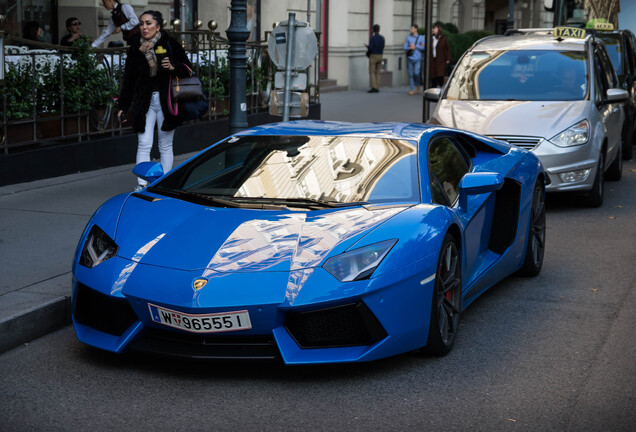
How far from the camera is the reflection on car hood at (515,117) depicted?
10617 millimetres

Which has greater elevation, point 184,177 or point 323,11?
point 323,11

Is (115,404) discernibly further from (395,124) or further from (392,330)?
(395,124)

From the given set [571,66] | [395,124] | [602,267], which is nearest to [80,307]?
[395,124]

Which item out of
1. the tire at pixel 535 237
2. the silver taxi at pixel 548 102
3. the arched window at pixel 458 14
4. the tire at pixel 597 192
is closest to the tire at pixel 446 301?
the tire at pixel 535 237

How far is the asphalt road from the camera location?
455cm

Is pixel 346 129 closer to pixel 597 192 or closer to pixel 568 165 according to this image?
pixel 568 165

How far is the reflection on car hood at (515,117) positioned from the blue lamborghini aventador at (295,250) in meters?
4.09

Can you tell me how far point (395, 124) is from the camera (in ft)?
22.2

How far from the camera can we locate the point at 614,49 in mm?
16781

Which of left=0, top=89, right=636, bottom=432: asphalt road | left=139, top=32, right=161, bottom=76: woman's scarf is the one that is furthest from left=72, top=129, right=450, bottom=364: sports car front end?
left=139, top=32, right=161, bottom=76: woman's scarf

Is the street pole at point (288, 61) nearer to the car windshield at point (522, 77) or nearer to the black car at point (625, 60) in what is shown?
the car windshield at point (522, 77)

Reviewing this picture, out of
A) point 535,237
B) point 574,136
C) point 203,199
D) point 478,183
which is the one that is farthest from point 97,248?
point 574,136

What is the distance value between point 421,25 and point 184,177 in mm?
30906

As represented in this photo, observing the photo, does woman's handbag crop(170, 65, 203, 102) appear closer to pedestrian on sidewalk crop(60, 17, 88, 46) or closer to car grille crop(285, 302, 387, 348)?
car grille crop(285, 302, 387, 348)
